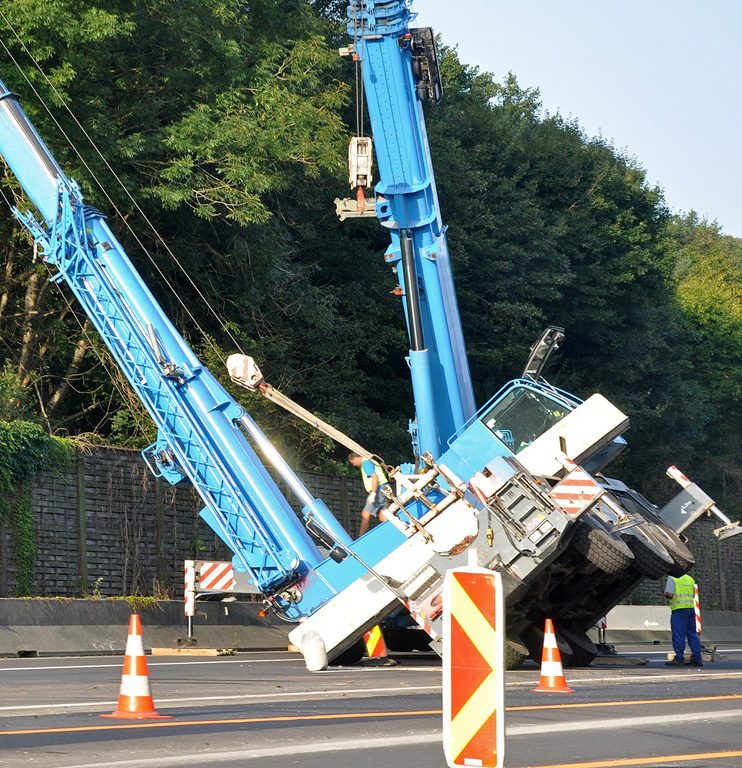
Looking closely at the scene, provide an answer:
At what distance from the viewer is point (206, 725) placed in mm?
9031

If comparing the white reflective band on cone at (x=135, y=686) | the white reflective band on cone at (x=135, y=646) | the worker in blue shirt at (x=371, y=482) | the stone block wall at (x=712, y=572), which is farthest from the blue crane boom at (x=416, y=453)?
the stone block wall at (x=712, y=572)

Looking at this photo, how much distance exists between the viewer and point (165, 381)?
57.9 ft

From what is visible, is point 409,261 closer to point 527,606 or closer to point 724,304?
point 527,606

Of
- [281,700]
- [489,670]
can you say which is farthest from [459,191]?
[489,670]

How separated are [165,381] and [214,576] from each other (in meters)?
3.25

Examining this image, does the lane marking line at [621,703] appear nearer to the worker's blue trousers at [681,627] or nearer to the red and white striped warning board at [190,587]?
the worker's blue trousers at [681,627]

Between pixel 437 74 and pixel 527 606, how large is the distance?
23.2ft

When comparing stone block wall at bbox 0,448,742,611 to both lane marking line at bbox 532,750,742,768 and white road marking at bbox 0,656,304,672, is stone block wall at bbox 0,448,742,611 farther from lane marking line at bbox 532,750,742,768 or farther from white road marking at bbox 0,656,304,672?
lane marking line at bbox 532,750,742,768

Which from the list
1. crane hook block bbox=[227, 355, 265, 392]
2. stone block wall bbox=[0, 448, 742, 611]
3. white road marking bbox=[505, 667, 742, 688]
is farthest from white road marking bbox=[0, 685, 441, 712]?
stone block wall bbox=[0, 448, 742, 611]

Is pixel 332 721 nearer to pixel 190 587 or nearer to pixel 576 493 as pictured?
pixel 576 493

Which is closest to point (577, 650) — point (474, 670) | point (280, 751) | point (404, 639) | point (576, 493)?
point (404, 639)

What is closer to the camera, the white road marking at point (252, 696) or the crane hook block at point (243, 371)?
the white road marking at point (252, 696)

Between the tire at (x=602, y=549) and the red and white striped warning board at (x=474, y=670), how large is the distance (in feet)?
30.5

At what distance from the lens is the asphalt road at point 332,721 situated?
301 inches
